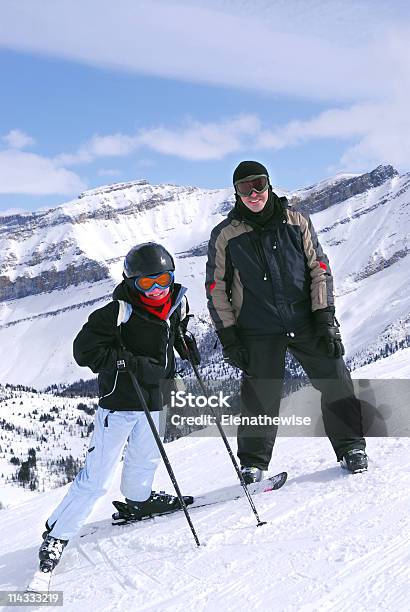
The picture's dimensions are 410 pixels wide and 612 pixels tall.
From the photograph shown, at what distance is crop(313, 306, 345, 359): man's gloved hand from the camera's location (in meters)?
5.28

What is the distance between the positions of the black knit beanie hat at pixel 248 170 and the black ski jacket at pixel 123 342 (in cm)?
123

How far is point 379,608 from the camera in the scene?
9.62 feet

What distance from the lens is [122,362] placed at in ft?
14.6

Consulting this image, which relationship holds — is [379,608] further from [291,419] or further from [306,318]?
[291,419]

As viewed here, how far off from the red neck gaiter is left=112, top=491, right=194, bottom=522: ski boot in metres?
1.80

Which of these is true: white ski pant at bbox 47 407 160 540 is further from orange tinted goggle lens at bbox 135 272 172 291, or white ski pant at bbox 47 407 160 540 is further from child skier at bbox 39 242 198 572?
orange tinted goggle lens at bbox 135 272 172 291

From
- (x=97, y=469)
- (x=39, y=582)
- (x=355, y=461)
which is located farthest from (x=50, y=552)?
(x=355, y=461)

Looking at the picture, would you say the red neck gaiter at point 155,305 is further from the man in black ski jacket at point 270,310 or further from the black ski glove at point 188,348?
the man in black ski jacket at point 270,310

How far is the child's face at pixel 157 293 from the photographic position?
4.63 m

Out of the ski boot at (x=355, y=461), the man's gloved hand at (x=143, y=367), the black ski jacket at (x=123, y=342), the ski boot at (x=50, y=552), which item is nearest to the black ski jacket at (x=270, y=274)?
the black ski jacket at (x=123, y=342)

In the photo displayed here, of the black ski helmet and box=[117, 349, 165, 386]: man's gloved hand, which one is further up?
the black ski helmet

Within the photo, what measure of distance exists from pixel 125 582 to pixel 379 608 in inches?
69.6

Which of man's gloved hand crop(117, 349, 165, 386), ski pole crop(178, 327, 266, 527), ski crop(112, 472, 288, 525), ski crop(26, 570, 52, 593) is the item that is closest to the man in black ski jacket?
ski crop(112, 472, 288, 525)

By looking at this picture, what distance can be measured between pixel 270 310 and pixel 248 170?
1.34 m
